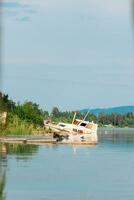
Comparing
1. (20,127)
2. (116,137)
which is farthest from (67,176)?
(116,137)

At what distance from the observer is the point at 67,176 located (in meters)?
25.2

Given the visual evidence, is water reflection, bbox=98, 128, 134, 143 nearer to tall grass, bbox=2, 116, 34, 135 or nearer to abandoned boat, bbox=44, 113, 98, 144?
abandoned boat, bbox=44, 113, 98, 144

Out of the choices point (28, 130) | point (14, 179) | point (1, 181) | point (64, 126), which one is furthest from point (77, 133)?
point (1, 181)

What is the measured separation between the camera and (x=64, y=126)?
62594mm

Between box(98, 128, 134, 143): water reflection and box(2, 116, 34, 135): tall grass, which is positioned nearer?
box(2, 116, 34, 135): tall grass

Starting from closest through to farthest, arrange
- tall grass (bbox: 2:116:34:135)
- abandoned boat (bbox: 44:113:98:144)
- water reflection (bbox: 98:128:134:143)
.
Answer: tall grass (bbox: 2:116:34:135) < abandoned boat (bbox: 44:113:98:144) < water reflection (bbox: 98:128:134:143)

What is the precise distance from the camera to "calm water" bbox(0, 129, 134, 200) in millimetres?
19203

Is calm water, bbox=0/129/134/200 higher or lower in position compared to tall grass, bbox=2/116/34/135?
lower

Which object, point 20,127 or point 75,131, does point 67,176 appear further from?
point 75,131

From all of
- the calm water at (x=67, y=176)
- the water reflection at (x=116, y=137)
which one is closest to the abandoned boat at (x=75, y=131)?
the water reflection at (x=116, y=137)

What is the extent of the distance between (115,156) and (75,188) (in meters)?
15.7

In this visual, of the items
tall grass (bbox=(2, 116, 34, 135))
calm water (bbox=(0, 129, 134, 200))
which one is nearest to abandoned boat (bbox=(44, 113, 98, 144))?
tall grass (bbox=(2, 116, 34, 135))

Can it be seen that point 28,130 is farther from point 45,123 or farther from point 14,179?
point 14,179

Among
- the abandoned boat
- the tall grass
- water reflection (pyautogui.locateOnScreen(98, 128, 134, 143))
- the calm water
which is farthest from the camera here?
water reflection (pyautogui.locateOnScreen(98, 128, 134, 143))
